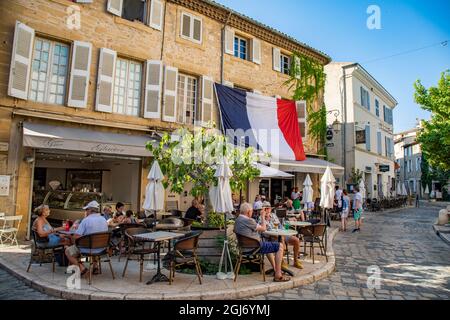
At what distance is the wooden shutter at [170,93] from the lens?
11.7 m

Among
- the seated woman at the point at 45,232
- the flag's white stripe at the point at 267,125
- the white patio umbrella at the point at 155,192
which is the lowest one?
the seated woman at the point at 45,232

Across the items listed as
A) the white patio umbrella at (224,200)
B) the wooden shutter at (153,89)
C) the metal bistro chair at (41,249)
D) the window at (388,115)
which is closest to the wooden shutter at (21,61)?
the wooden shutter at (153,89)

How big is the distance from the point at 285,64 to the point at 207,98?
6145 mm

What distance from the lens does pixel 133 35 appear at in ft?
36.6

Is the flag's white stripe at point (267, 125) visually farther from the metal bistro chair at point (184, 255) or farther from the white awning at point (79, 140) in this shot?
the metal bistro chair at point (184, 255)

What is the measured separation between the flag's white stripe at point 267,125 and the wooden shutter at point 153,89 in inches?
164

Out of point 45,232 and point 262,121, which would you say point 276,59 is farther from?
point 45,232

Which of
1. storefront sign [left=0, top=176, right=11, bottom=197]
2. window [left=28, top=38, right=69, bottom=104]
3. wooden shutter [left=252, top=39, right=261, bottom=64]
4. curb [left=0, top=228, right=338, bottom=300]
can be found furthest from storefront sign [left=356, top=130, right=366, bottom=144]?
storefront sign [left=0, top=176, right=11, bottom=197]

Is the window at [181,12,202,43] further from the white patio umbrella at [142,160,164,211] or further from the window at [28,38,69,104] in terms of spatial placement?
the white patio umbrella at [142,160,164,211]

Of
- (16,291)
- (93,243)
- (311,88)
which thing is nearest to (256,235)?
(93,243)

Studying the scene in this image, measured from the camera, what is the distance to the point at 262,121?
14062 millimetres

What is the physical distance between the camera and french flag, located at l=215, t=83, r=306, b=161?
13.1 m

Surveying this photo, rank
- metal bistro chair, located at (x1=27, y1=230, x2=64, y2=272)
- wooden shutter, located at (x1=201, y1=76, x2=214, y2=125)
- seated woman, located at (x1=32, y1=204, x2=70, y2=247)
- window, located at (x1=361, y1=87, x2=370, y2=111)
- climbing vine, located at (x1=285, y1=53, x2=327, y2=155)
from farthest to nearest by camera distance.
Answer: window, located at (x1=361, y1=87, x2=370, y2=111) < climbing vine, located at (x1=285, y1=53, x2=327, y2=155) < wooden shutter, located at (x1=201, y1=76, x2=214, y2=125) < seated woman, located at (x1=32, y1=204, x2=70, y2=247) < metal bistro chair, located at (x1=27, y1=230, x2=64, y2=272)

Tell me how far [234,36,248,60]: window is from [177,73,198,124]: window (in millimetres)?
2897
